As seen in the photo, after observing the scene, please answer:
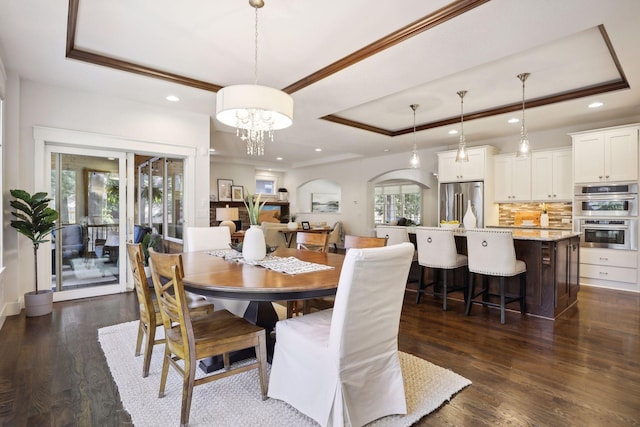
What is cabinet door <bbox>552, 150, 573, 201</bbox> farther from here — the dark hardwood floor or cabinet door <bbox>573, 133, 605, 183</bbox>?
the dark hardwood floor

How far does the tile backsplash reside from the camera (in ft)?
18.5

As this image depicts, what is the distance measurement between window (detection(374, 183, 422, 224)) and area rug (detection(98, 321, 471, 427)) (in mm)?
8293

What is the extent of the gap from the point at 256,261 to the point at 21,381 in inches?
65.9

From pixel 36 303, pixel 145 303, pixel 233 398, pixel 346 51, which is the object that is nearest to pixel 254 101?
pixel 346 51

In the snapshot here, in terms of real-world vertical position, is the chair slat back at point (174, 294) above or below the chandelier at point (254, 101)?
below

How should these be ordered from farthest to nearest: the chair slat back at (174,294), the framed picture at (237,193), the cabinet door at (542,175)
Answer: the framed picture at (237,193), the cabinet door at (542,175), the chair slat back at (174,294)

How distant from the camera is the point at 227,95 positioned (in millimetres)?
2346

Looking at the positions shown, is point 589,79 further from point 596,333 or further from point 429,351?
point 429,351

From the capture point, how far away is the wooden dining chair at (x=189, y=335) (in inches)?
66.1

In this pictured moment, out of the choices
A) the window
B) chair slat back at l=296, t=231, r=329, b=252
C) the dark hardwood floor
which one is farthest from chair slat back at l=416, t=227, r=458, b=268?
the window

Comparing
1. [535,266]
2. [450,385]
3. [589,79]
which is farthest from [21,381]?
[589,79]

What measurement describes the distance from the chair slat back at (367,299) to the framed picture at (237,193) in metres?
8.80

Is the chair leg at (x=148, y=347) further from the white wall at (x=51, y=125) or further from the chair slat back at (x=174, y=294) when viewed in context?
the white wall at (x=51, y=125)

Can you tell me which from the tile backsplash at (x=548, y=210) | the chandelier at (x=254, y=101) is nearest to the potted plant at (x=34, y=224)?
the chandelier at (x=254, y=101)
